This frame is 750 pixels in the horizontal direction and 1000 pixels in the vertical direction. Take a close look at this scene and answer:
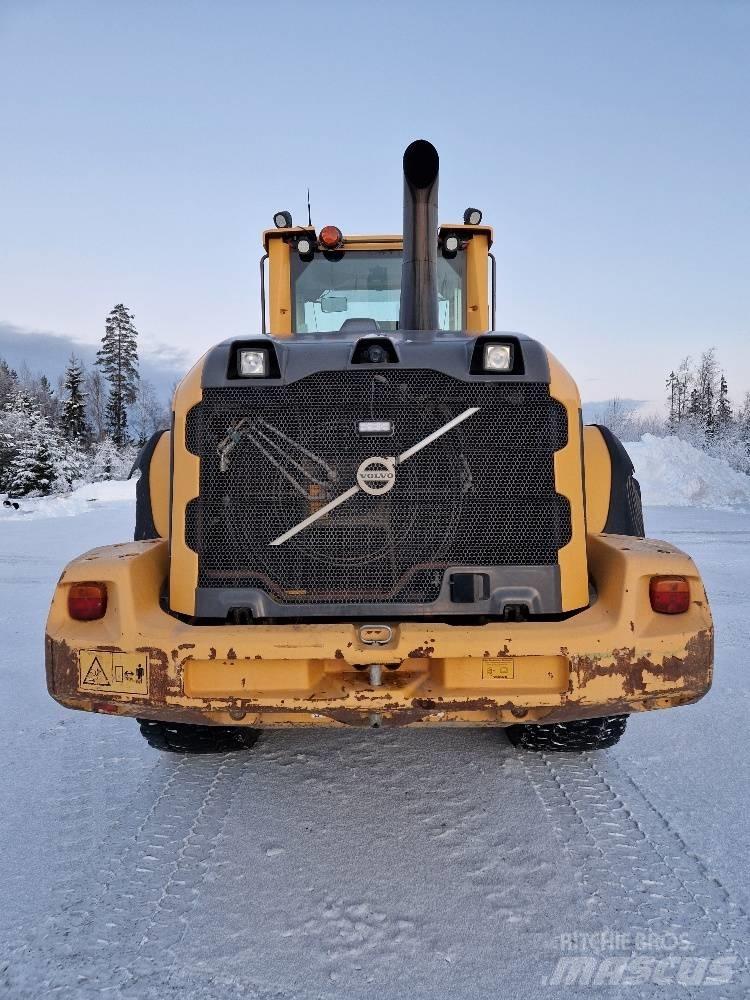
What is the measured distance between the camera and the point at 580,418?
2.65m

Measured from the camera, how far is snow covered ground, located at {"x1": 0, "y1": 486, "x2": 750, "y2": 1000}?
1.85 meters

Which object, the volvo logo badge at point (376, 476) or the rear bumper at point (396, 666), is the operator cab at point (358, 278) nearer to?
the volvo logo badge at point (376, 476)

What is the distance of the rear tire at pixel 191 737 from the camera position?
3.02 meters

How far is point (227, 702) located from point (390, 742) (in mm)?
1182

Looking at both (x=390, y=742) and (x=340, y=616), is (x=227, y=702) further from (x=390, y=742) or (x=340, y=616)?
(x=390, y=742)

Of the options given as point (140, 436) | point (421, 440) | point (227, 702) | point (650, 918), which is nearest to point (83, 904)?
point (227, 702)

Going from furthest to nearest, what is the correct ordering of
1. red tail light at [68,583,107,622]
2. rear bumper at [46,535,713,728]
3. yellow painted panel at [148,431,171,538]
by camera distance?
yellow painted panel at [148,431,171,538], red tail light at [68,583,107,622], rear bumper at [46,535,713,728]

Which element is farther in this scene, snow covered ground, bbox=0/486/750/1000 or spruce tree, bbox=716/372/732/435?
spruce tree, bbox=716/372/732/435

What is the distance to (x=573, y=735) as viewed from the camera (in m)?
3.05

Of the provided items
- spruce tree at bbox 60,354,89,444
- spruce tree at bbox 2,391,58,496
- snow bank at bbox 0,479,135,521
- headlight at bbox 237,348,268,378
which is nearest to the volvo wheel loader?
headlight at bbox 237,348,268,378

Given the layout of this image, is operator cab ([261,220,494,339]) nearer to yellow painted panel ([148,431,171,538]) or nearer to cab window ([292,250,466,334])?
cab window ([292,250,466,334])

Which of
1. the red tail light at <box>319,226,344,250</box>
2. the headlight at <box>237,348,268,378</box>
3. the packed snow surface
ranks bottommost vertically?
the packed snow surface

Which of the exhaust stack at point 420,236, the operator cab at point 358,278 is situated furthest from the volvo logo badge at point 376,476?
the operator cab at point 358,278

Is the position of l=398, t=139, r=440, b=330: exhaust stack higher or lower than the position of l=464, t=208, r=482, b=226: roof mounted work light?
lower
